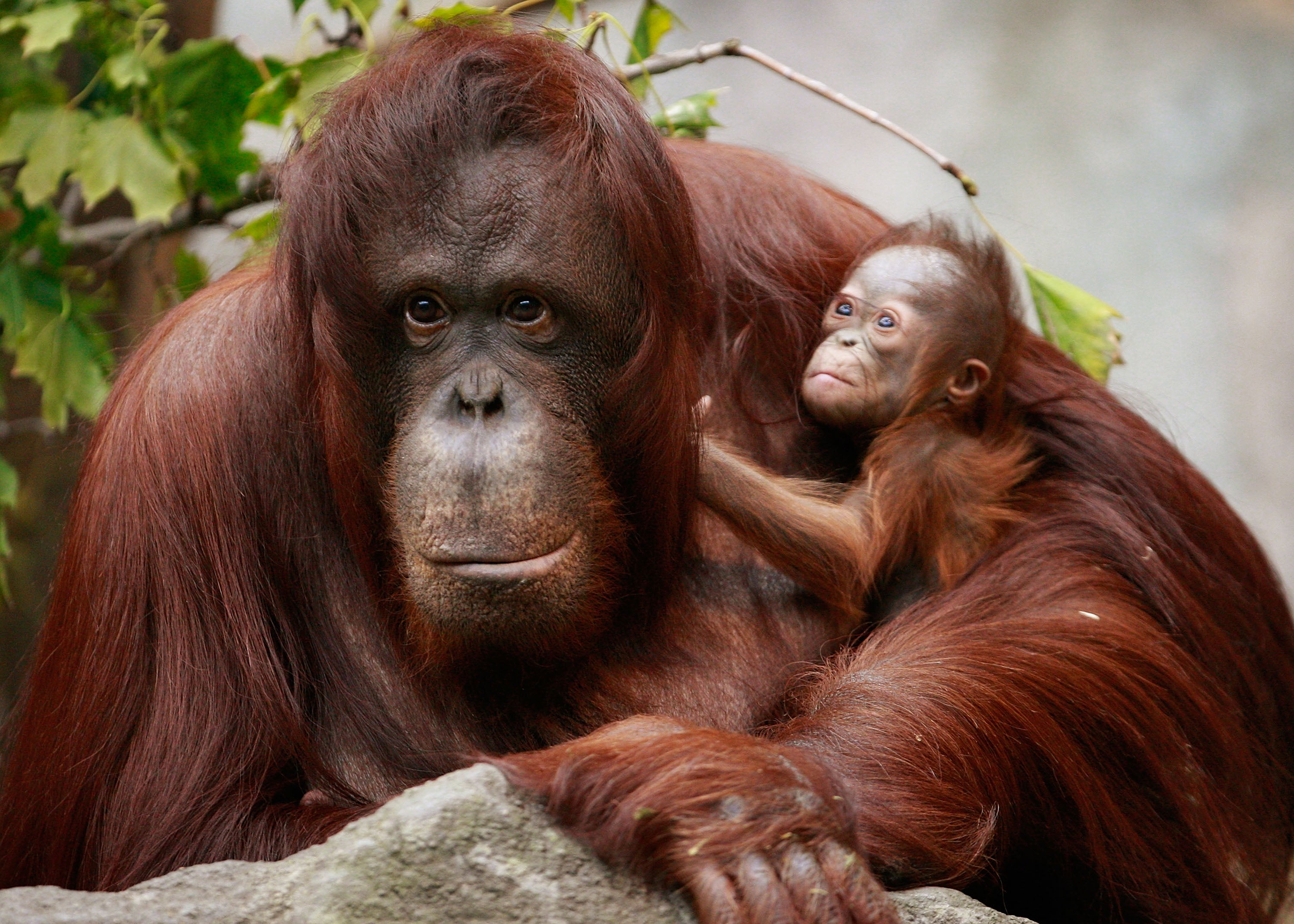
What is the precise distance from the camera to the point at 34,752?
95.7 inches

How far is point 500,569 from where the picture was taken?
2014 mm

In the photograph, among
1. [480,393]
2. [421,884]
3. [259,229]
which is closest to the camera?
[421,884]

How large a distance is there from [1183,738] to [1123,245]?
4.18 metres

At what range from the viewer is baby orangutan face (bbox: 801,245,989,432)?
271 centimetres

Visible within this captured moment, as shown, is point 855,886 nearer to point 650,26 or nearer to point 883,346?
point 883,346

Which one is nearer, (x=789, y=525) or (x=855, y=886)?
(x=855, y=886)

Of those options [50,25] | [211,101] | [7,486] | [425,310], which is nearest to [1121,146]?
[211,101]

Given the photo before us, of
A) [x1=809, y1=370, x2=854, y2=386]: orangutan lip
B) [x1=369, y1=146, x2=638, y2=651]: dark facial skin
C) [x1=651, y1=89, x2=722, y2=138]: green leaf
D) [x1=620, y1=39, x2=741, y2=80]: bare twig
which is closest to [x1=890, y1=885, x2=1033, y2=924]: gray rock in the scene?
[x1=369, y1=146, x2=638, y2=651]: dark facial skin

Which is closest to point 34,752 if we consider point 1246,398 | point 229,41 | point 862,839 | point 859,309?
point 862,839

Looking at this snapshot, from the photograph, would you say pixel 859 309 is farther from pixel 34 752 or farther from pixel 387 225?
pixel 34 752

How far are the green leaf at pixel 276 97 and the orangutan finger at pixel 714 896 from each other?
2325mm

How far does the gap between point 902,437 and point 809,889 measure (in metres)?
1.21

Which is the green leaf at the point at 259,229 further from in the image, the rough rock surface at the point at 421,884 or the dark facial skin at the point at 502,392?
the rough rock surface at the point at 421,884

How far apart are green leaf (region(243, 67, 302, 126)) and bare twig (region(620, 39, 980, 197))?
792mm
